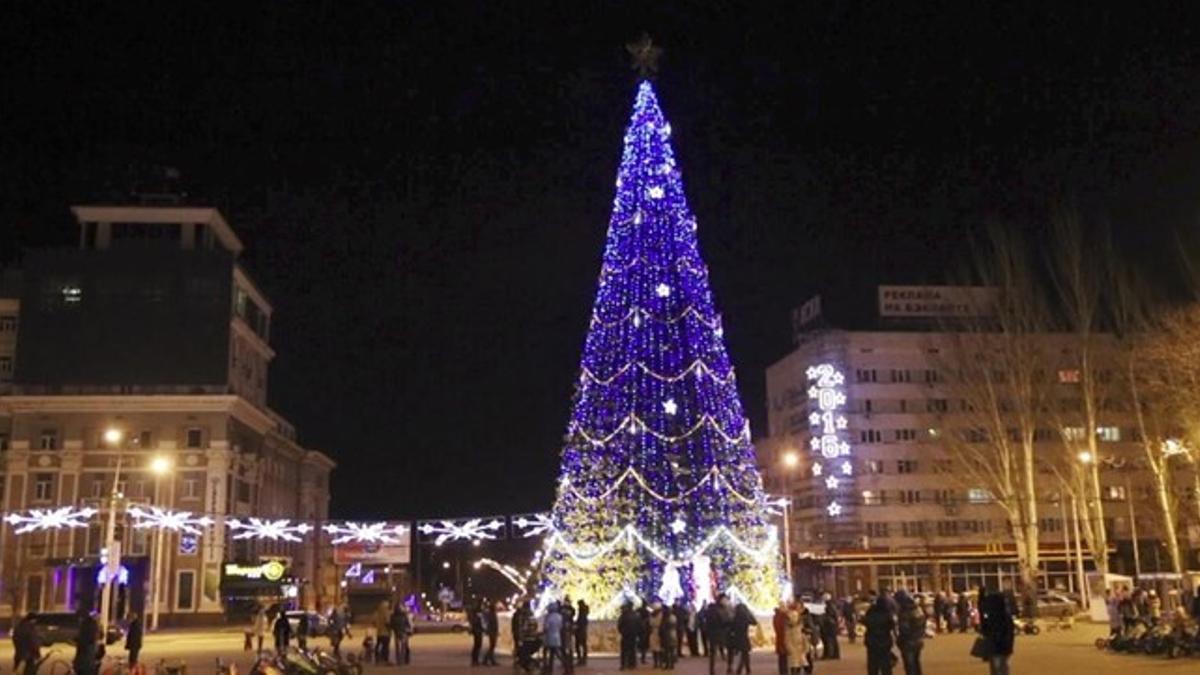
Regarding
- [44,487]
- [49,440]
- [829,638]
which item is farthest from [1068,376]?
[44,487]

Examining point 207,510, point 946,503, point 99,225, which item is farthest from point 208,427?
point 946,503

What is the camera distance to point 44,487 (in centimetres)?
6656

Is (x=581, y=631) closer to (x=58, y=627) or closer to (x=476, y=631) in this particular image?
(x=476, y=631)

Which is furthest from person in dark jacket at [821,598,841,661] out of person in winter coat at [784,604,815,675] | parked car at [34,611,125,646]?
parked car at [34,611,125,646]

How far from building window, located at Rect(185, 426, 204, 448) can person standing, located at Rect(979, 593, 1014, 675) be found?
2385 inches

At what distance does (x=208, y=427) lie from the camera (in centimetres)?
6906

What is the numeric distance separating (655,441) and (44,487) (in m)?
50.1

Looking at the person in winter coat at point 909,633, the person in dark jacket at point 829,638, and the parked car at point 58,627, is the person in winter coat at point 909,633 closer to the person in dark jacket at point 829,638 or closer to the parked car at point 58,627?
the person in dark jacket at point 829,638

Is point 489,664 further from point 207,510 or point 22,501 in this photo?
point 22,501

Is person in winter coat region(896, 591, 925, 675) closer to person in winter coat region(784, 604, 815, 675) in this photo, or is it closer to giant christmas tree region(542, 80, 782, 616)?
person in winter coat region(784, 604, 815, 675)

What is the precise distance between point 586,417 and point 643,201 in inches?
239

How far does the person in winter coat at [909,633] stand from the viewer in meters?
18.5

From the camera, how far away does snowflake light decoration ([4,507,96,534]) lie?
55312 millimetres

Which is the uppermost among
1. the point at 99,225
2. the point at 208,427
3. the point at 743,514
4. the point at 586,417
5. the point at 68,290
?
the point at 99,225
